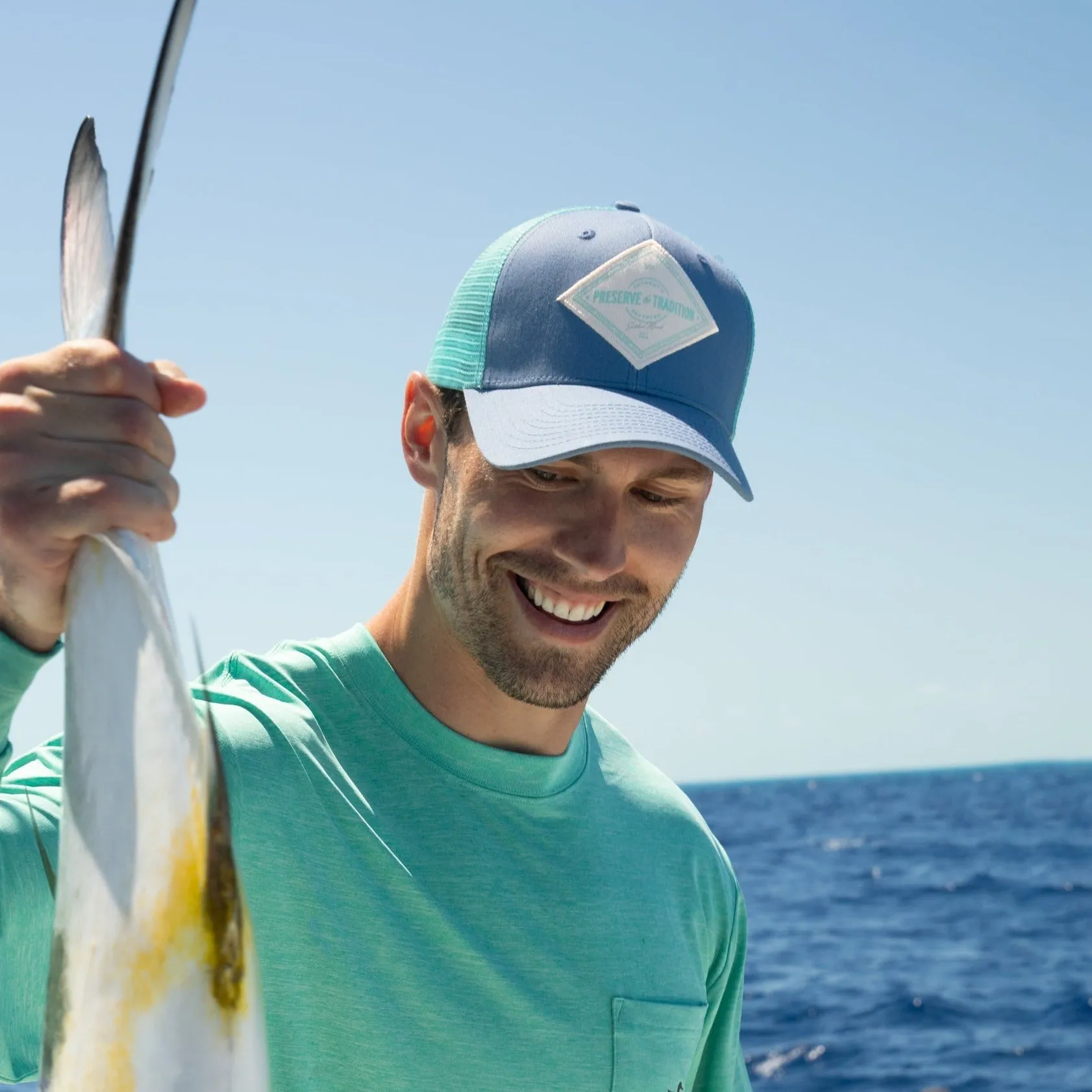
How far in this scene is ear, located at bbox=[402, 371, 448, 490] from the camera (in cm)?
229

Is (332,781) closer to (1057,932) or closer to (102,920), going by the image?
(102,920)

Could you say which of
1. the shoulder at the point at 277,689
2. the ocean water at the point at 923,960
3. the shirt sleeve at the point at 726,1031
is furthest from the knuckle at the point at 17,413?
the ocean water at the point at 923,960

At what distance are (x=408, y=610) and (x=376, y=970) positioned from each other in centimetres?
62

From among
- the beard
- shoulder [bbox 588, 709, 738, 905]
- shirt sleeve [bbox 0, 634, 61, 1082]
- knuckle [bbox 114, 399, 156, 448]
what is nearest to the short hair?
the beard

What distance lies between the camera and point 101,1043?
1006 mm

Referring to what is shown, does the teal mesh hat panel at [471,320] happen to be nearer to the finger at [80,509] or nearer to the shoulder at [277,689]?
the shoulder at [277,689]

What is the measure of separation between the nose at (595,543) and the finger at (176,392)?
913 mm

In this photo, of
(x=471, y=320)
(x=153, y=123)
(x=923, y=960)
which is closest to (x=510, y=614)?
Answer: (x=471, y=320)

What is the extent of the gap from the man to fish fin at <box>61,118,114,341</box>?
26.7 inches

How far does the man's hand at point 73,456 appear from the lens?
115cm

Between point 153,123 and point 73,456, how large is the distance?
31cm

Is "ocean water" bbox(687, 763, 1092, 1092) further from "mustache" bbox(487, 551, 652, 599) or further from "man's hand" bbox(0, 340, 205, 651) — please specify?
"man's hand" bbox(0, 340, 205, 651)

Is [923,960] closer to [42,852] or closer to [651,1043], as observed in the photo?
[651,1043]

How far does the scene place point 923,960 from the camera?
16.4 metres
